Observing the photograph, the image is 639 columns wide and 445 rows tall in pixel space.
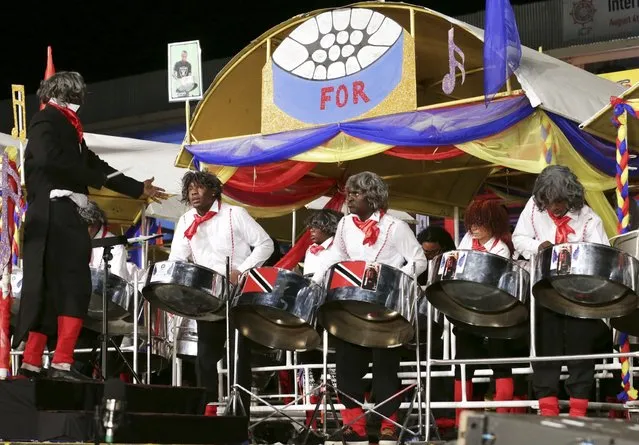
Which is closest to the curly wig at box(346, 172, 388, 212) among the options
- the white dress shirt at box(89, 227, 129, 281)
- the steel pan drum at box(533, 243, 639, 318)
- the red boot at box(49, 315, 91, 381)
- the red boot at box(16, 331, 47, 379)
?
the steel pan drum at box(533, 243, 639, 318)

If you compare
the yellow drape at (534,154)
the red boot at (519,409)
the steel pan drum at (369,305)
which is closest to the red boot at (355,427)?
the steel pan drum at (369,305)

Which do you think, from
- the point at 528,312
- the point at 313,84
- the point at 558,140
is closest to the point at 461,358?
the point at 528,312

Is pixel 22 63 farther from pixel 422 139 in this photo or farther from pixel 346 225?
pixel 346 225

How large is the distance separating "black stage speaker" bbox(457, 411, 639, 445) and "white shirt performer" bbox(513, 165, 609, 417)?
6.66 feet

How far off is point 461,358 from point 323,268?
25.7 inches

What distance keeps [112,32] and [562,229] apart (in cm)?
1034

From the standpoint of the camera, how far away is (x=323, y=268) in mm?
4613

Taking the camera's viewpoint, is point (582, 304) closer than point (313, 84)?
Yes

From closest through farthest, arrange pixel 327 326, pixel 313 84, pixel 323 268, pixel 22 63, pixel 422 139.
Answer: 1. pixel 327 326
2. pixel 323 268
3. pixel 422 139
4. pixel 313 84
5. pixel 22 63

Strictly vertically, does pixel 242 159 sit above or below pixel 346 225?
above

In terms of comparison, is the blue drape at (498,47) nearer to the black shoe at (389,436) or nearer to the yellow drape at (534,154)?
the yellow drape at (534,154)

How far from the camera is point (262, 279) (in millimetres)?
4344

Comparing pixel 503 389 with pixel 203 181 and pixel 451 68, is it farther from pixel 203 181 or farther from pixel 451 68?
pixel 451 68

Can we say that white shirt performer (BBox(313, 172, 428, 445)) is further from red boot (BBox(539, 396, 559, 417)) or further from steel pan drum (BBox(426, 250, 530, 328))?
red boot (BBox(539, 396, 559, 417))
